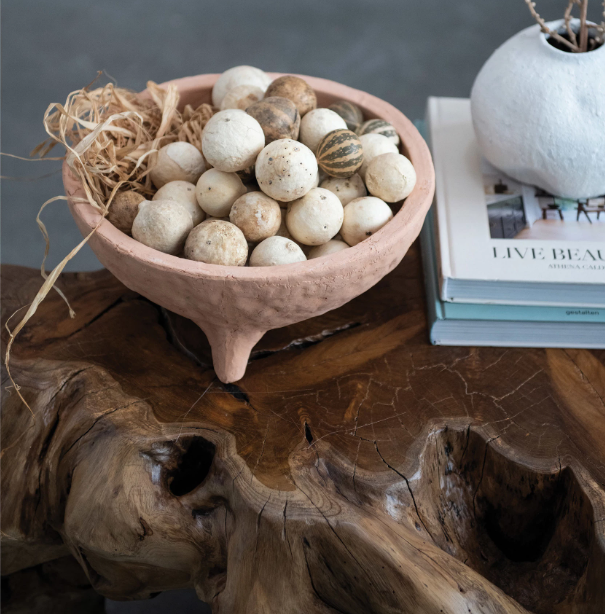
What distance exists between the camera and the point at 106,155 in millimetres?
875

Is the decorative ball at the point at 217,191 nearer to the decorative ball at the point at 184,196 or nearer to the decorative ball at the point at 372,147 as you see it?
the decorative ball at the point at 184,196

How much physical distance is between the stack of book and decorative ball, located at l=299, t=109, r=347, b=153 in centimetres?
22

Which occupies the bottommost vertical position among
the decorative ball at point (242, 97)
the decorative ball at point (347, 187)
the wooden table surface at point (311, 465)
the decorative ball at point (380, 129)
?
the wooden table surface at point (311, 465)

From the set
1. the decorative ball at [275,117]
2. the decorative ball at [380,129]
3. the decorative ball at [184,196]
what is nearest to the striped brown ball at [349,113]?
the decorative ball at [380,129]

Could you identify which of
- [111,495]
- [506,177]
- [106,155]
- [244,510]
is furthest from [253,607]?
[506,177]

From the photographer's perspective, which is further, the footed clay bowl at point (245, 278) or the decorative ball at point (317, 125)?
the decorative ball at point (317, 125)

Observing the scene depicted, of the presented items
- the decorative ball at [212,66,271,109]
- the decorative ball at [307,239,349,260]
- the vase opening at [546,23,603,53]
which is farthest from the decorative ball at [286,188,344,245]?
the vase opening at [546,23,603,53]

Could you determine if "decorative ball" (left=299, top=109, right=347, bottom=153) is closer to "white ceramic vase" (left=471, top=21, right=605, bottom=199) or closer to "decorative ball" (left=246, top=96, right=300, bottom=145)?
"decorative ball" (left=246, top=96, right=300, bottom=145)

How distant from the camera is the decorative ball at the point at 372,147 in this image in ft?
2.81

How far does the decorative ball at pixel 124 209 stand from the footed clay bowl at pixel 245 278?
3 cm

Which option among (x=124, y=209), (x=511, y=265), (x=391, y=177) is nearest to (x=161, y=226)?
(x=124, y=209)

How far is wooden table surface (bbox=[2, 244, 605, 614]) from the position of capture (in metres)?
0.74

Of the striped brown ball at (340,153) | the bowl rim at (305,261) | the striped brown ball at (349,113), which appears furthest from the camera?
the striped brown ball at (349,113)

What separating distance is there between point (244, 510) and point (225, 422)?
0.12m
